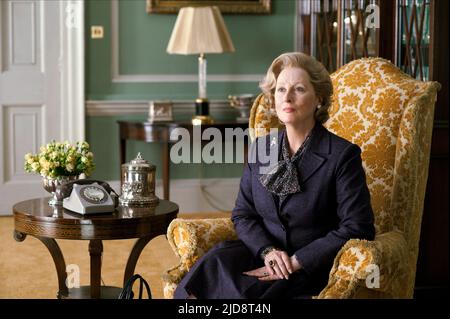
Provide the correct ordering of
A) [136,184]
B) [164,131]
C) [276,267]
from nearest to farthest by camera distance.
A: [276,267], [136,184], [164,131]

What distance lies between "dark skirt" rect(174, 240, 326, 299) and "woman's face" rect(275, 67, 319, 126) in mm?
491

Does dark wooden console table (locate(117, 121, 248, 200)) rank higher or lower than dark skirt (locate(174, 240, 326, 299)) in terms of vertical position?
higher

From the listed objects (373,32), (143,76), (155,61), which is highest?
(373,32)

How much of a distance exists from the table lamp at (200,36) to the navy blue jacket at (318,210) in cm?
301

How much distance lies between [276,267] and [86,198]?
3.17ft

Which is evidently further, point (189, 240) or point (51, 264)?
point (51, 264)

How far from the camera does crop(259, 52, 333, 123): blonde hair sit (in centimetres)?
266

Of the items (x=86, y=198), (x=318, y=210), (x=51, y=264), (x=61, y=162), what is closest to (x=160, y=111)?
(x=51, y=264)

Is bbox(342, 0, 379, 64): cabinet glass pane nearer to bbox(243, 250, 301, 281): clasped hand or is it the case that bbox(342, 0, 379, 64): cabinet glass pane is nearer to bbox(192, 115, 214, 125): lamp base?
bbox(192, 115, 214, 125): lamp base

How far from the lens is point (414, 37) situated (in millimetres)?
4188

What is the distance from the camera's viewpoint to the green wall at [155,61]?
20.0ft

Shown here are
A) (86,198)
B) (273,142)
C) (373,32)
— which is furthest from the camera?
(373,32)

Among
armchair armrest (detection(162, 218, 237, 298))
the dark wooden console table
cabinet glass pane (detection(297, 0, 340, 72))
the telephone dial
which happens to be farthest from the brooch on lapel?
the dark wooden console table

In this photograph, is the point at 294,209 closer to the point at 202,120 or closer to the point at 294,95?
the point at 294,95
